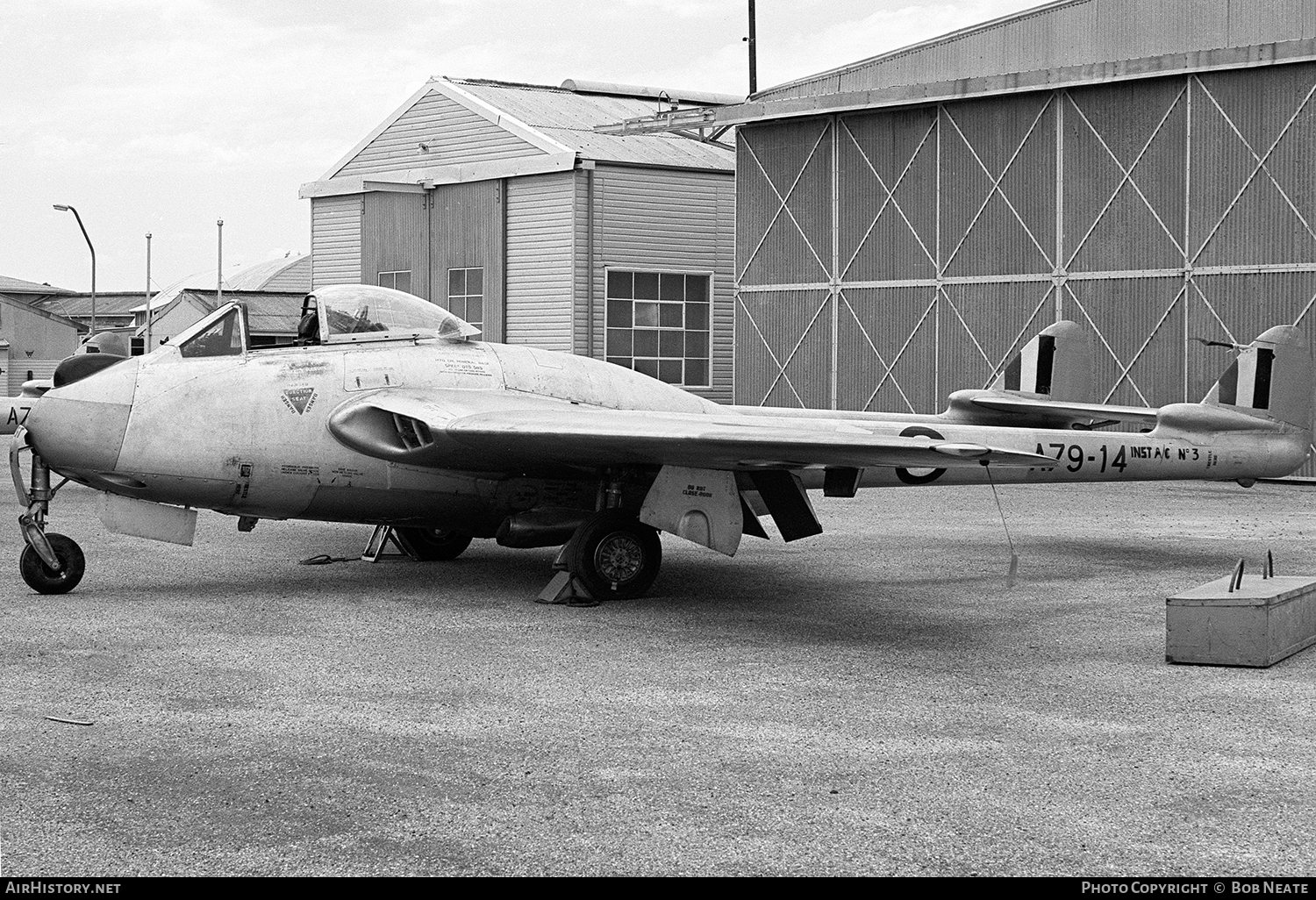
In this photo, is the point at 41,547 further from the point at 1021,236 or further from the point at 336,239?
the point at 336,239

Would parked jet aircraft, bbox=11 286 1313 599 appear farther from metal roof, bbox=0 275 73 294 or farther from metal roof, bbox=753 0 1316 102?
metal roof, bbox=0 275 73 294

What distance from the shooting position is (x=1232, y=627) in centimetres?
855

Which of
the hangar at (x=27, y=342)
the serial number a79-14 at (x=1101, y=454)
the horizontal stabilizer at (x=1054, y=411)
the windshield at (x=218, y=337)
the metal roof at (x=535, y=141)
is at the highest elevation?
the metal roof at (x=535, y=141)

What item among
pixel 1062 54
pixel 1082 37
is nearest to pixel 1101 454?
pixel 1082 37

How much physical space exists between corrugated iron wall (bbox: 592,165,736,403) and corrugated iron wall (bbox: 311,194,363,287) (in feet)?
27.2

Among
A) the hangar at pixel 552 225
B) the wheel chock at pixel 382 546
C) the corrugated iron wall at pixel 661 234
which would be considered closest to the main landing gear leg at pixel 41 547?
the wheel chock at pixel 382 546

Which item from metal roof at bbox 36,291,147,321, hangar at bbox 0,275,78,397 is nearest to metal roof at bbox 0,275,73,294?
metal roof at bbox 36,291,147,321

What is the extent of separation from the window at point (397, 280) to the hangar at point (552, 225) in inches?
1.9

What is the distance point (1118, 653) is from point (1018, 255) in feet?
62.2

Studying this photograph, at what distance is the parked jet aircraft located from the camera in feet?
34.4

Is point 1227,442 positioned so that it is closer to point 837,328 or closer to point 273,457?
point 273,457

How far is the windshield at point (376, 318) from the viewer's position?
11.6 m

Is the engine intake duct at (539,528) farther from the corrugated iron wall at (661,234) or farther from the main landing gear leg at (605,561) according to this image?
the corrugated iron wall at (661,234)
